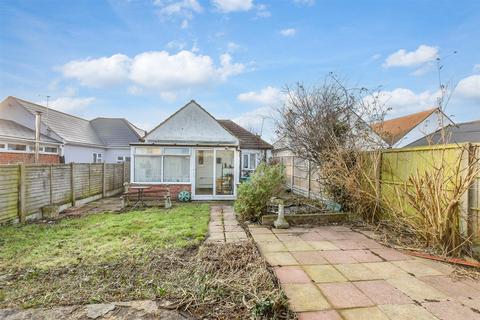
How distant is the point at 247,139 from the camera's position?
2041 centimetres

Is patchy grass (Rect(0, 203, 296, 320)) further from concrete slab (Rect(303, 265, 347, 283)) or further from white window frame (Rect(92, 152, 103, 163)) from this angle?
white window frame (Rect(92, 152, 103, 163))

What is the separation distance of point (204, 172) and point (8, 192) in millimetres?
6925

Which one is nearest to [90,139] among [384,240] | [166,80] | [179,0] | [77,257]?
[166,80]

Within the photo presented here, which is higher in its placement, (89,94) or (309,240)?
(89,94)

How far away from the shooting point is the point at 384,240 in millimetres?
5613

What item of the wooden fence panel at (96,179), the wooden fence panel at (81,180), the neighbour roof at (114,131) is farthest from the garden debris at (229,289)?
the neighbour roof at (114,131)

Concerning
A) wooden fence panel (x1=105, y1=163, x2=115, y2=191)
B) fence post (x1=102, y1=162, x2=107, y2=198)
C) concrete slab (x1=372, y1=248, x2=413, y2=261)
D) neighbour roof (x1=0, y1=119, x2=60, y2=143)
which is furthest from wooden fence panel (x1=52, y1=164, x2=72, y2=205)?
concrete slab (x1=372, y1=248, x2=413, y2=261)

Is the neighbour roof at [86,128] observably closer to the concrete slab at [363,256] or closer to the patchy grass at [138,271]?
the patchy grass at [138,271]

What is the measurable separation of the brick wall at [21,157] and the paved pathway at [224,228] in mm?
11491

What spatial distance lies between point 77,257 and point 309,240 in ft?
14.6

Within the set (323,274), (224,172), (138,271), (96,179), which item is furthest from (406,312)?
(96,179)

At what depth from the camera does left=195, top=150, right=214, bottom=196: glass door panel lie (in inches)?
464

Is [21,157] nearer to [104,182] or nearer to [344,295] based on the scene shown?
[104,182]

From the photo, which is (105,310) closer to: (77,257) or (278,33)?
(77,257)
